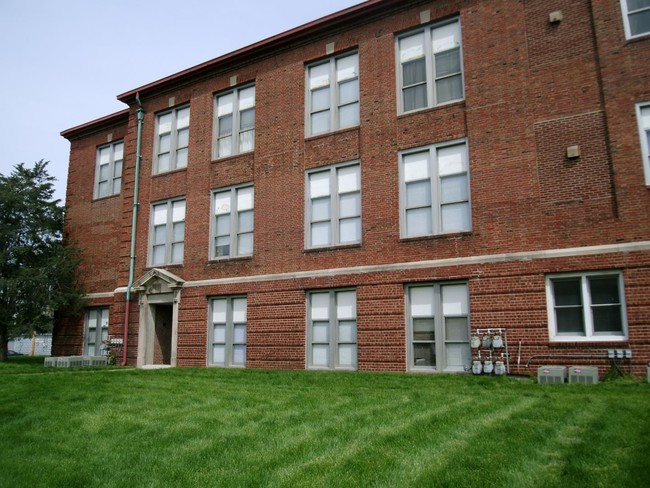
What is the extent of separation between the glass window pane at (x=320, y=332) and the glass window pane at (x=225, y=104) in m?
8.72

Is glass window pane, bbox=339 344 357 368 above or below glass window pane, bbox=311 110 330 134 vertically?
below

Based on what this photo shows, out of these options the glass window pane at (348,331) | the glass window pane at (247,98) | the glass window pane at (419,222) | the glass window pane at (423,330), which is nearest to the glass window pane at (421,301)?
the glass window pane at (423,330)

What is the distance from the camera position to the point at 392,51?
57.8ft

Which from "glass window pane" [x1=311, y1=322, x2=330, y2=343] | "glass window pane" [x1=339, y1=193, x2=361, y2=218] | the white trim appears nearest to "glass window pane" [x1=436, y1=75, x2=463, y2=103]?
"glass window pane" [x1=339, y1=193, x2=361, y2=218]

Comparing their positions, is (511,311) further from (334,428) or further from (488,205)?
(334,428)

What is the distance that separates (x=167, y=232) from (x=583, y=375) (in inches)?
597

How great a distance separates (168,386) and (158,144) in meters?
12.9

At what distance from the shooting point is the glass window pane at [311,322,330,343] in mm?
17484

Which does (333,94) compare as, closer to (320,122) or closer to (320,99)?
(320,99)

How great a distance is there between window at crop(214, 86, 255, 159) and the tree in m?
8.84

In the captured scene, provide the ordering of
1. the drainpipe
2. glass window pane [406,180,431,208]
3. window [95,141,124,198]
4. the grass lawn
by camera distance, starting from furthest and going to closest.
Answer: window [95,141,124,198], the drainpipe, glass window pane [406,180,431,208], the grass lawn

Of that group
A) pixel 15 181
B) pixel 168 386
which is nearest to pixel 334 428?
pixel 168 386

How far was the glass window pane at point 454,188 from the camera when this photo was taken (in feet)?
51.8

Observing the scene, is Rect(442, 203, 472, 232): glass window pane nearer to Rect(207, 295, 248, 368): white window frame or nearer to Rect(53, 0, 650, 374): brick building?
Rect(53, 0, 650, 374): brick building
